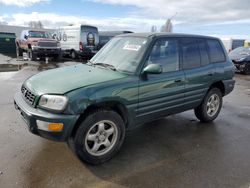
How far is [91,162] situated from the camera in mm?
3264

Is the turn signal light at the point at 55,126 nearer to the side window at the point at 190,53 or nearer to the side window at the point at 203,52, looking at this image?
the side window at the point at 190,53

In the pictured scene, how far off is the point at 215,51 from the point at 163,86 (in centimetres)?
193

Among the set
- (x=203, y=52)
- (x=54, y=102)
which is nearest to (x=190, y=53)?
(x=203, y=52)

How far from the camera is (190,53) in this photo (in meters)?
4.46

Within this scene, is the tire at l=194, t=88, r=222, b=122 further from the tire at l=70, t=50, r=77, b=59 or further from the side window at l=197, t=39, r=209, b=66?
the tire at l=70, t=50, r=77, b=59

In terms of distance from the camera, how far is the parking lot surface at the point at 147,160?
2.96 m

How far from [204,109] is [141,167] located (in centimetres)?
231

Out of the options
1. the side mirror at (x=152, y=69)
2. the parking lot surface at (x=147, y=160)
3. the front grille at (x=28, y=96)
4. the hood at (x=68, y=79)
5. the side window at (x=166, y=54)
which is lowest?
the parking lot surface at (x=147, y=160)

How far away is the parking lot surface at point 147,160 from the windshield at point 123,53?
1.35m

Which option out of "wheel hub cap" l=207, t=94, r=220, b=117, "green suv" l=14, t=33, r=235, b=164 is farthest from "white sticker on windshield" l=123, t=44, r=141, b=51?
"wheel hub cap" l=207, t=94, r=220, b=117

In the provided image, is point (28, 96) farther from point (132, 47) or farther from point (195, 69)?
point (195, 69)

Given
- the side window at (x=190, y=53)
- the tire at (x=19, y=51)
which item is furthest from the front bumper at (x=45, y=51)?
the side window at (x=190, y=53)

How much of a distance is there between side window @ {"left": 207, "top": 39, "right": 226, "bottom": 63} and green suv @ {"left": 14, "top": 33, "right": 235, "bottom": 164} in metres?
0.02

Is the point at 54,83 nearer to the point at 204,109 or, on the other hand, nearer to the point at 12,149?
the point at 12,149
